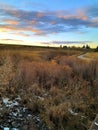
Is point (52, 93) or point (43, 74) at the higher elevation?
point (43, 74)

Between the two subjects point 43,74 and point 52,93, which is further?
point 43,74

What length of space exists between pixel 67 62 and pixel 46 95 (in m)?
11.1

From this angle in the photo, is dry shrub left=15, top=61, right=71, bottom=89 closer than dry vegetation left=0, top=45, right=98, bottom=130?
No

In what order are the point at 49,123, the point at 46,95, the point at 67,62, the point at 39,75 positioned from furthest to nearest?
the point at 67,62
the point at 39,75
the point at 46,95
the point at 49,123

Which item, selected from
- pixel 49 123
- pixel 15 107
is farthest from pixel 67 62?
pixel 49 123

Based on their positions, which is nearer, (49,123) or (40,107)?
(49,123)

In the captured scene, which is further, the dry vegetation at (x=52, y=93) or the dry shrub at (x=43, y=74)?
the dry shrub at (x=43, y=74)

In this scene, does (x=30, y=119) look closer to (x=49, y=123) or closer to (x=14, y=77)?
(x=49, y=123)

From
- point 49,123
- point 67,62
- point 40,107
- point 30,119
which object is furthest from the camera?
point 67,62

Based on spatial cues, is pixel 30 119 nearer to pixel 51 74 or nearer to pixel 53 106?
pixel 53 106

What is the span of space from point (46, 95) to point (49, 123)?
13.0ft

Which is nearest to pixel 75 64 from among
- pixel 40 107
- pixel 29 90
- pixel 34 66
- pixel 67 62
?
pixel 67 62

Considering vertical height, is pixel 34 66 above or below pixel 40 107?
above

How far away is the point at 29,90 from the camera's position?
15.1 metres
